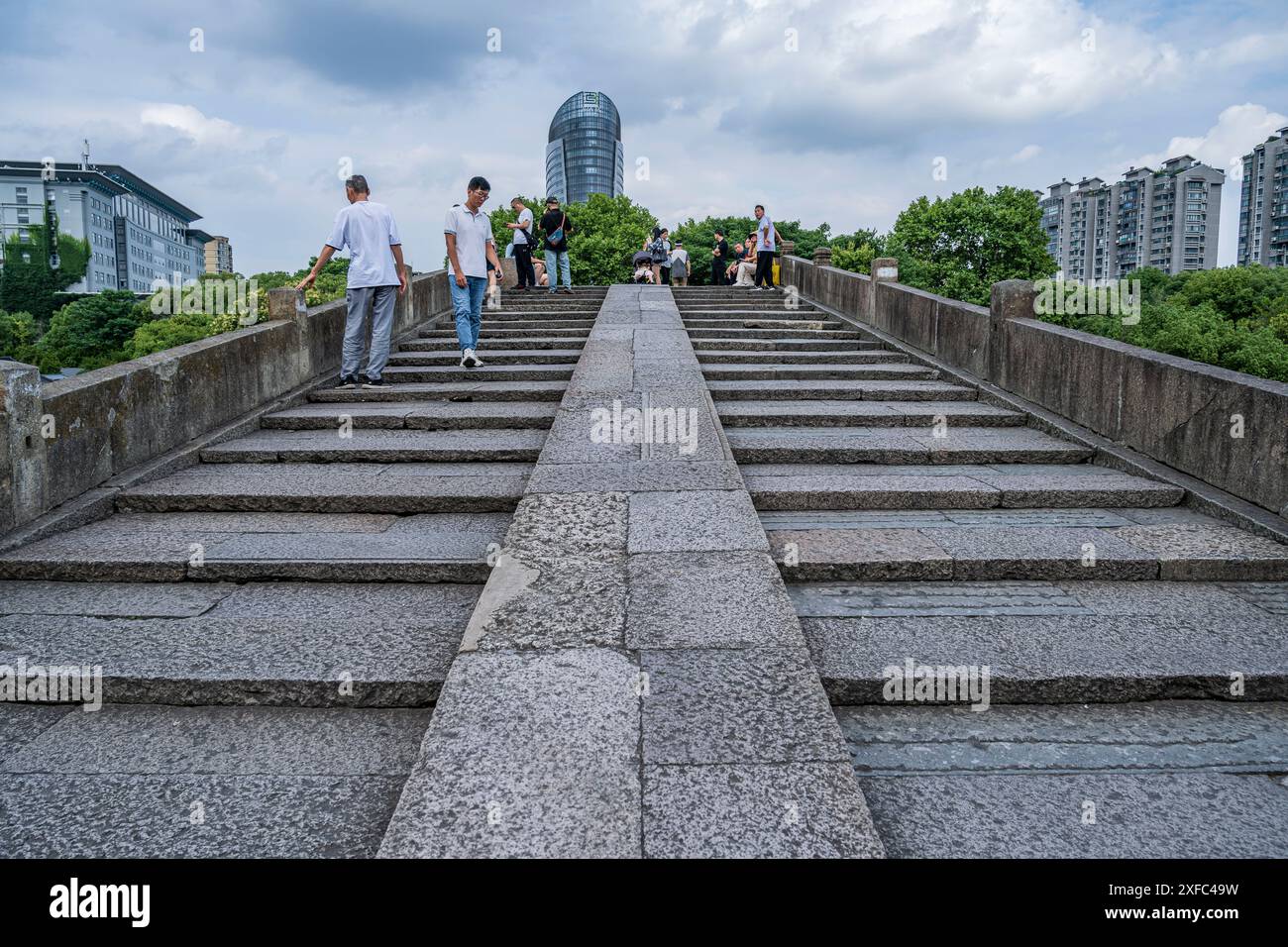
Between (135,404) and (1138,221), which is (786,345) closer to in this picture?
(135,404)

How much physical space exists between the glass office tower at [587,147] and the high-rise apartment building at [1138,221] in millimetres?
→ 56022

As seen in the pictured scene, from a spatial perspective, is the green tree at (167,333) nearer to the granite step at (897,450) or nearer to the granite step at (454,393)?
the granite step at (454,393)

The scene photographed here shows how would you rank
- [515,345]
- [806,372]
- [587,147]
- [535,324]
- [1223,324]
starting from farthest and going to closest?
[587,147] < [1223,324] < [535,324] < [515,345] < [806,372]

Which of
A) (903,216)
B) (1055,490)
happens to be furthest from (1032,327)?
(903,216)

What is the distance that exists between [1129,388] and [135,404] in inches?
243

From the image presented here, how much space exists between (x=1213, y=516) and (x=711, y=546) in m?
2.85

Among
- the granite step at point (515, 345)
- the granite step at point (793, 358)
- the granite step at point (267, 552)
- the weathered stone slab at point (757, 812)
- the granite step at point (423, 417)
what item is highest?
the granite step at point (515, 345)

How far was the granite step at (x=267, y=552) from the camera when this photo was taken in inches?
159

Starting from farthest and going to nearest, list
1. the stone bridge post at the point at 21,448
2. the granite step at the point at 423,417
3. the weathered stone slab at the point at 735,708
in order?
the granite step at the point at 423,417, the stone bridge post at the point at 21,448, the weathered stone slab at the point at 735,708

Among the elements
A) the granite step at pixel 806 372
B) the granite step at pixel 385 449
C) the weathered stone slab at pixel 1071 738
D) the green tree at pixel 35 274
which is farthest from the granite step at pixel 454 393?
the green tree at pixel 35 274

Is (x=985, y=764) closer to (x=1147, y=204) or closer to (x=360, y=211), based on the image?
(x=360, y=211)

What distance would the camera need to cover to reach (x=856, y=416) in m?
6.77

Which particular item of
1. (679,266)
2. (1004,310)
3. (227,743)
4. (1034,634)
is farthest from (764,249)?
(227,743)

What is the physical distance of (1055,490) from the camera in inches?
197
